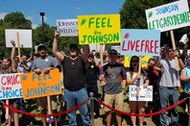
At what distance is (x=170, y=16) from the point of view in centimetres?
691

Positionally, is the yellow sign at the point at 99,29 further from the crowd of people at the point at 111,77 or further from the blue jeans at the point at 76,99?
the blue jeans at the point at 76,99

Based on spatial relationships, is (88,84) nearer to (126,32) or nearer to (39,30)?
(126,32)

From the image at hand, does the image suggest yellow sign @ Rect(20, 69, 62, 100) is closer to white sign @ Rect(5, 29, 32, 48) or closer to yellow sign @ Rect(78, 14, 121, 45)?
yellow sign @ Rect(78, 14, 121, 45)

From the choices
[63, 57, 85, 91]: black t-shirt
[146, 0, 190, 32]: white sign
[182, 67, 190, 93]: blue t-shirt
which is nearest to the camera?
[63, 57, 85, 91]: black t-shirt

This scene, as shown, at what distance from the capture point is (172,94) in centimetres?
660

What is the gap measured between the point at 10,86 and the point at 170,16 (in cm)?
429

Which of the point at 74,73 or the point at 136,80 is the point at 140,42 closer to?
the point at 136,80

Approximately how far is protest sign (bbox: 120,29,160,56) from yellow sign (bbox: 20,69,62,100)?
1.75 m

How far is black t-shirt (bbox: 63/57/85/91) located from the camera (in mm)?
6016

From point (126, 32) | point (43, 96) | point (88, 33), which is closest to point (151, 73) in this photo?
point (126, 32)

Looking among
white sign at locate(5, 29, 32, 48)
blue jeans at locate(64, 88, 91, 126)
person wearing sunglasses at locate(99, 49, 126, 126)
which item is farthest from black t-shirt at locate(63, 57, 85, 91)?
white sign at locate(5, 29, 32, 48)

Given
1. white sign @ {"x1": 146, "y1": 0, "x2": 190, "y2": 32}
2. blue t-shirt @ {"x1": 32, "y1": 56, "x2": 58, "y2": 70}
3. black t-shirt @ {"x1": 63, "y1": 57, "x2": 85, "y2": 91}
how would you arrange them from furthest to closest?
white sign @ {"x1": 146, "y1": 0, "x2": 190, "y2": 32}
blue t-shirt @ {"x1": 32, "y1": 56, "x2": 58, "y2": 70}
black t-shirt @ {"x1": 63, "y1": 57, "x2": 85, "y2": 91}

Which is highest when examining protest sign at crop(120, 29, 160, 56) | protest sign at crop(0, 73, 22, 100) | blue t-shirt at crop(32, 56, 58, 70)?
protest sign at crop(120, 29, 160, 56)

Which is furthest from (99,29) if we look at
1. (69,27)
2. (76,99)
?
(69,27)
